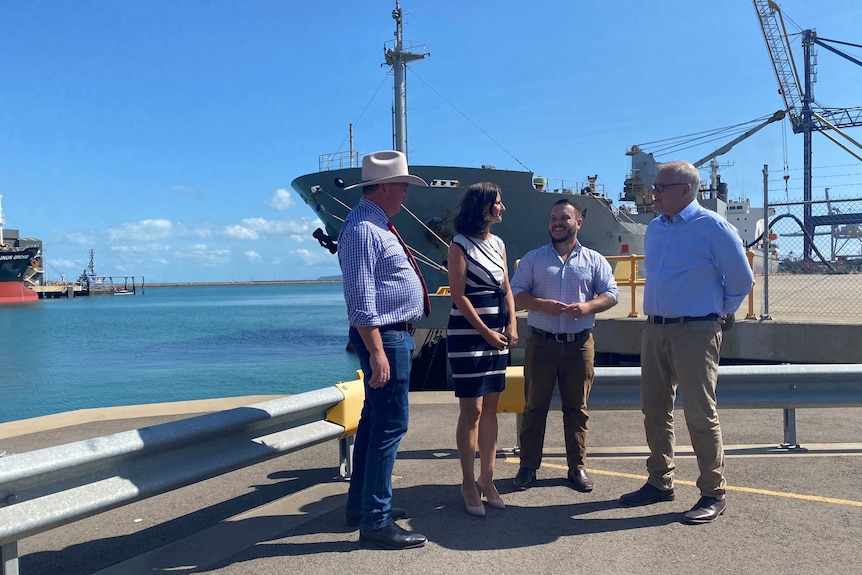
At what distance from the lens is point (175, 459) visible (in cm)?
293

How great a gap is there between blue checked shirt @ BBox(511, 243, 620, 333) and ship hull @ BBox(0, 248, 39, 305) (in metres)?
82.6

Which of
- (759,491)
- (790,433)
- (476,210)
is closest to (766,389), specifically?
(790,433)

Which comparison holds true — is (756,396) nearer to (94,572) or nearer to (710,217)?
(710,217)

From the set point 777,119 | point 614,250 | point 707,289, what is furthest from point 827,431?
point 777,119

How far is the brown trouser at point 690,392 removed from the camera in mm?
3312

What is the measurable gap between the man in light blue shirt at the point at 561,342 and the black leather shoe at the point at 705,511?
641mm

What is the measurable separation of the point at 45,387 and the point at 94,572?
63.5 ft

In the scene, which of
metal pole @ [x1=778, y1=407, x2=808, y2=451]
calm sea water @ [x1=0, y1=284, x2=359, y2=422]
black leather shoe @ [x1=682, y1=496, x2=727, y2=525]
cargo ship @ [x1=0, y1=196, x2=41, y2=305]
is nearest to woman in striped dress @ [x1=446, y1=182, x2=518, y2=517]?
black leather shoe @ [x1=682, y1=496, x2=727, y2=525]

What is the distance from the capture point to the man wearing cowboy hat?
9.37ft

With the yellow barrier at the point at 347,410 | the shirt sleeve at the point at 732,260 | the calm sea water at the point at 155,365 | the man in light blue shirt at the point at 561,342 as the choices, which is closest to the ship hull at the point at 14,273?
the calm sea water at the point at 155,365

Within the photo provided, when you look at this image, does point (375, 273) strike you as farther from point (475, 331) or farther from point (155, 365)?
point (155, 365)

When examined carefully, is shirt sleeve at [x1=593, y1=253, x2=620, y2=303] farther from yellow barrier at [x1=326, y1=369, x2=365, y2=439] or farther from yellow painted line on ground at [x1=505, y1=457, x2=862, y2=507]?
yellow barrier at [x1=326, y1=369, x2=365, y2=439]

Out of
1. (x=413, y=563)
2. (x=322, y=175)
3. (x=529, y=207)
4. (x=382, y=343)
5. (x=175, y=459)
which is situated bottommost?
(x=413, y=563)

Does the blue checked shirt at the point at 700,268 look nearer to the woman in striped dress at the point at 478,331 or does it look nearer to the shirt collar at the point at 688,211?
the shirt collar at the point at 688,211
